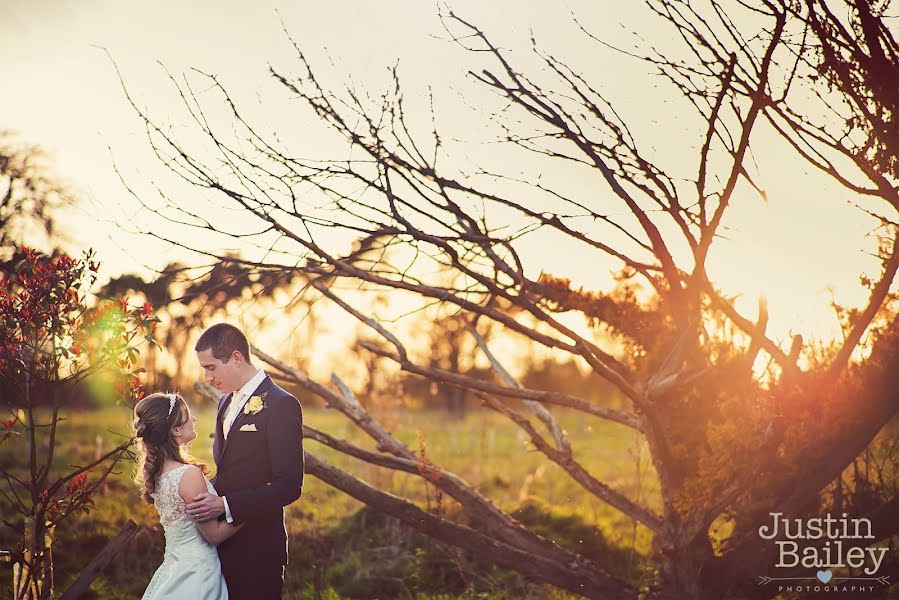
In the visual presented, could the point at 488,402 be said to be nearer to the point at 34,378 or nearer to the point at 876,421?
the point at 876,421

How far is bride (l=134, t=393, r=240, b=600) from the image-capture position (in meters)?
4.04

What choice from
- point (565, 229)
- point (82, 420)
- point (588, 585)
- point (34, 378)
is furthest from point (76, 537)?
point (82, 420)

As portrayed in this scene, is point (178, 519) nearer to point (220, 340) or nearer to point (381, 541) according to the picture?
point (220, 340)

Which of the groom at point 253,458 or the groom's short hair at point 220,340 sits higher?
the groom's short hair at point 220,340

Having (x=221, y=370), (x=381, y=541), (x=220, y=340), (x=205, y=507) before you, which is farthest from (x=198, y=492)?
(x=381, y=541)

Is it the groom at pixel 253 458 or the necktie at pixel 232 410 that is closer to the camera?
the groom at pixel 253 458

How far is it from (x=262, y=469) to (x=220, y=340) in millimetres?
659

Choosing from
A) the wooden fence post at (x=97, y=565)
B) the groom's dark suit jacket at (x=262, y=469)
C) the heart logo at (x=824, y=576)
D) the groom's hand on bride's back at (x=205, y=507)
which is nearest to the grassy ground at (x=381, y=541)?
the wooden fence post at (x=97, y=565)

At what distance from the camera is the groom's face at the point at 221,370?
420 cm

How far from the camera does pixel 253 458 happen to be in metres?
4.20

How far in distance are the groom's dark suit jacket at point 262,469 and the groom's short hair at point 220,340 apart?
0.80ft

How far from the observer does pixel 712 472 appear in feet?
20.3

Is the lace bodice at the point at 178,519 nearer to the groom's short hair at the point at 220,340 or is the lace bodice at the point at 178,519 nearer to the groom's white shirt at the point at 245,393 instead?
the groom's white shirt at the point at 245,393

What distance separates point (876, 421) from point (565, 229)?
8.03 feet
